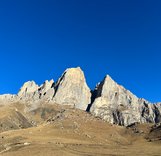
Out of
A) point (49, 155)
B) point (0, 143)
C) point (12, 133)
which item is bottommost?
point (49, 155)

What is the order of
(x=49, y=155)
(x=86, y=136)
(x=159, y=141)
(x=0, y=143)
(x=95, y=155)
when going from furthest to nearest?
(x=86, y=136) → (x=159, y=141) → (x=0, y=143) → (x=95, y=155) → (x=49, y=155)

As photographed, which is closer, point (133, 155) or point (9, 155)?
point (9, 155)

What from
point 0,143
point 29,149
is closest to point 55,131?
point 0,143

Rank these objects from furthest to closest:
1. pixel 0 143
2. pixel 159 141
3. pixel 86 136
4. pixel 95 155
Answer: pixel 86 136 → pixel 159 141 → pixel 0 143 → pixel 95 155

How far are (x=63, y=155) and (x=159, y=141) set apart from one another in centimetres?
8801

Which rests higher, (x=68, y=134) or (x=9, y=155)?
(x=68, y=134)

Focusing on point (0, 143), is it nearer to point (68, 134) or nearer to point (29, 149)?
point (29, 149)

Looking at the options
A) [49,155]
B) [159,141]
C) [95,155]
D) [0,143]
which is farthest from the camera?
[159,141]

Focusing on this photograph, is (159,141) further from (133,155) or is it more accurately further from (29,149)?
(29,149)

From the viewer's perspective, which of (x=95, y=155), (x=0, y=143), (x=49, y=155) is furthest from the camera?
(x=0, y=143)

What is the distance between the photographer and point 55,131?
195375mm

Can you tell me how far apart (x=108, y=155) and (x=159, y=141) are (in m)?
72.9

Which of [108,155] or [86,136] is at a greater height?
[86,136]

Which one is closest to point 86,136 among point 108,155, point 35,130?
point 35,130
